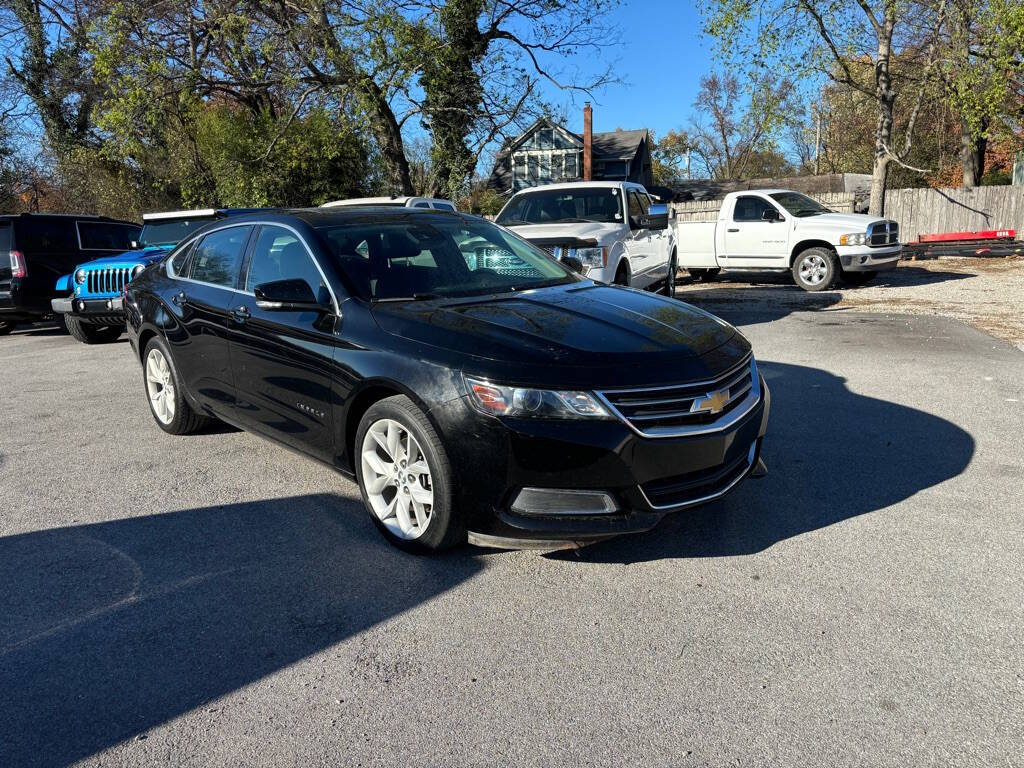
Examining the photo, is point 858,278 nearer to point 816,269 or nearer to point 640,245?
point 816,269

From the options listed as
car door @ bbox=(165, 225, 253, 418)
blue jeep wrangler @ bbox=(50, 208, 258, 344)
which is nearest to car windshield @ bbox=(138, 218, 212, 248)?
blue jeep wrangler @ bbox=(50, 208, 258, 344)

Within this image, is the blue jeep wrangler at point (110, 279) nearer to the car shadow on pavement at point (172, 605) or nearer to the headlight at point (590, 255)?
the headlight at point (590, 255)

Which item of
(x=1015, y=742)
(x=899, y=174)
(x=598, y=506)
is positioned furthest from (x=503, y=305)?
(x=899, y=174)

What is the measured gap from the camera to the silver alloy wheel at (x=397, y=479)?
3.74 m

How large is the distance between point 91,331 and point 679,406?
10675 millimetres

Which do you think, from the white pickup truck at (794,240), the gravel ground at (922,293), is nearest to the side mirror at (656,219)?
the gravel ground at (922,293)

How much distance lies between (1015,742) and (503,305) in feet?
9.19

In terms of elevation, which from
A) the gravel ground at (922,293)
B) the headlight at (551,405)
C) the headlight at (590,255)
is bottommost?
the gravel ground at (922,293)

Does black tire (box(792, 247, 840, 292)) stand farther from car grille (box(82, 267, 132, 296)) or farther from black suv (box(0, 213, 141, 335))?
black suv (box(0, 213, 141, 335))

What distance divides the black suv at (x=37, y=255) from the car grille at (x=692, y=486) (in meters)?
11.6

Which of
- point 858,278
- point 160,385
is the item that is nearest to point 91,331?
point 160,385

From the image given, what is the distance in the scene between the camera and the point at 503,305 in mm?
4199

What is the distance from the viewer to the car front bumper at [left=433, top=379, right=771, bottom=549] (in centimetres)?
335

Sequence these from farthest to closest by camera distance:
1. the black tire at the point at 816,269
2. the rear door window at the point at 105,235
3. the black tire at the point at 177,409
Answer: the black tire at the point at 816,269, the rear door window at the point at 105,235, the black tire at the point at 177,409
